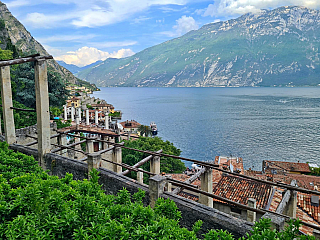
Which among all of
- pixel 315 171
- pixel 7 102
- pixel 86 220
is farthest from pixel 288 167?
pixel 86 220

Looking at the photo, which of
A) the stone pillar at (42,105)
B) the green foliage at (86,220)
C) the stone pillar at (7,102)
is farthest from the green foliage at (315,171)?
the green foliage at (86,220)

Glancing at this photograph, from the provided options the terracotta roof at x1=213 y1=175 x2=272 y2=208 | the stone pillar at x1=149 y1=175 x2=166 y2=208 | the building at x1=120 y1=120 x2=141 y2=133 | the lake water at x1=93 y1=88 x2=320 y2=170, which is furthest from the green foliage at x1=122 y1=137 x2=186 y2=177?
the building at x1=120 y1=120 x2=141 y2=133

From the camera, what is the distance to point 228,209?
15992 mm

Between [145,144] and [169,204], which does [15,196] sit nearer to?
[169,204]

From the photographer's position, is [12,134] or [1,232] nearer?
[1,232]

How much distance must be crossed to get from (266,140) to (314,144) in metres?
11.7

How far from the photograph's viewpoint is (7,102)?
41.9ft

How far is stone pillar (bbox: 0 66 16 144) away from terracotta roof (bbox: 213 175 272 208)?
1431 cm

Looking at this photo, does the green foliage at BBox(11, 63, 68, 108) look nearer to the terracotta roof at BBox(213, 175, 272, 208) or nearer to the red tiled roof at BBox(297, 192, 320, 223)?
the terracotta roof at BBox(213, 175, 272, 208)

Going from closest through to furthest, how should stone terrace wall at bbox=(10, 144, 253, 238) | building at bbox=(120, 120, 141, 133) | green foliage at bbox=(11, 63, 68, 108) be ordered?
stone terrace wall at bbox=(10, 144, 253, 238), green foliage at bbox=(11, 63, 68, 108), building at bbox=(120, 120, 141, 133)

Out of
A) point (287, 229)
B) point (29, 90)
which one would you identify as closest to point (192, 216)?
point (287, 229)

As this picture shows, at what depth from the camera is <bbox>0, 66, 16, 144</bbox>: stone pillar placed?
40.7 ft

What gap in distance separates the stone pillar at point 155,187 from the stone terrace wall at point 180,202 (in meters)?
0.24

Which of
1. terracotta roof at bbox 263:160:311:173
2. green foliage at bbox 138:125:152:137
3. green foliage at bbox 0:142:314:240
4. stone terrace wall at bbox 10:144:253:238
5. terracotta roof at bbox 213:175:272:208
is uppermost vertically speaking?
green foliage at bbox 0:142:314:240
